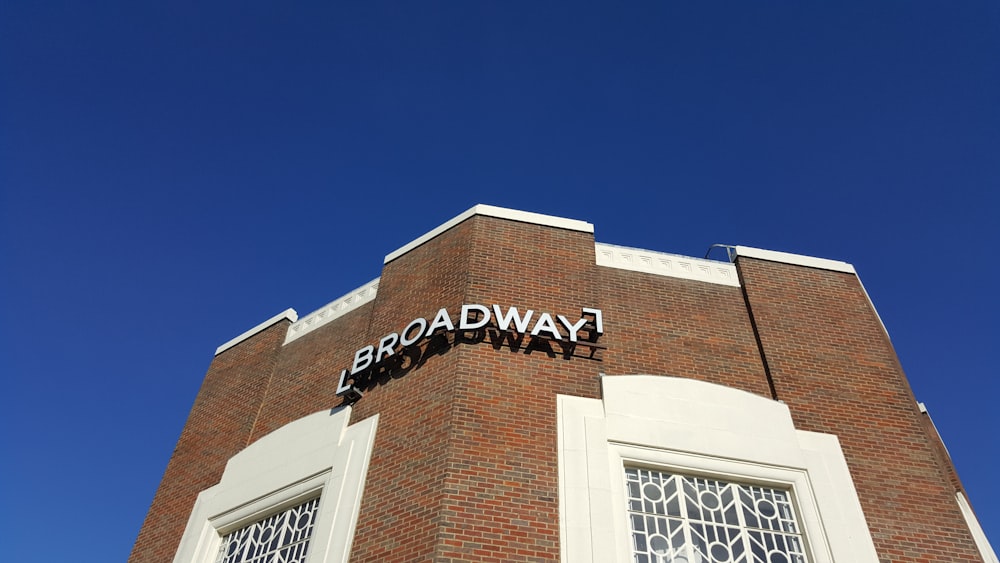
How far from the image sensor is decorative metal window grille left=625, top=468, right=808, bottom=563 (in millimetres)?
9961

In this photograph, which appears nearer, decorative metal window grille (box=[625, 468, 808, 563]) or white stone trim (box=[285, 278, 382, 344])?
decorative metal window grille (box=[625, 468, 808, 563])

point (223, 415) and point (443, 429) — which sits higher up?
point (223, 415)

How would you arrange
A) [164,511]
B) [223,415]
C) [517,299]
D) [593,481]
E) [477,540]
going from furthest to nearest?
[223,415] → [164,511] → [517,299] → [593,481] → [477,540]

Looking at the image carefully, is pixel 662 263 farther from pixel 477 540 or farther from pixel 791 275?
pixel 477 540

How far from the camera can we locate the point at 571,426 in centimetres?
1087

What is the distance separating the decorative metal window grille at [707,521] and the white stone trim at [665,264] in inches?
173

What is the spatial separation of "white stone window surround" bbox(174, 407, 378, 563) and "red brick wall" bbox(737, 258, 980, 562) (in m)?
7.26

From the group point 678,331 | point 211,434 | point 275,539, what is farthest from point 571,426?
point 211,434

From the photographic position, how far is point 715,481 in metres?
10.9

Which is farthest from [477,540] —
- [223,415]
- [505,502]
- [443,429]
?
[223,415]

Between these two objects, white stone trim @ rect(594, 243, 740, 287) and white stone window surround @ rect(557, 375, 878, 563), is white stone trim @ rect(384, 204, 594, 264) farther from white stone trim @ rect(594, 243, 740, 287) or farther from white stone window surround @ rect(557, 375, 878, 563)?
white stone window surround @ rect(557, 375, 878, 563)

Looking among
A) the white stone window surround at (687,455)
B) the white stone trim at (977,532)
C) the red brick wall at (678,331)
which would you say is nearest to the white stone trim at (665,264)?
the red brick wall at (678,331)

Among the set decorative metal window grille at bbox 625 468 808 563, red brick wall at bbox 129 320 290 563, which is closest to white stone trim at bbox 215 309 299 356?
red brick wall at bbox 129 320 290 563

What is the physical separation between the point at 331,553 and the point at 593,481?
390 centimetres
